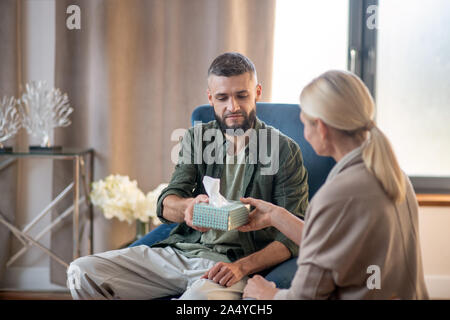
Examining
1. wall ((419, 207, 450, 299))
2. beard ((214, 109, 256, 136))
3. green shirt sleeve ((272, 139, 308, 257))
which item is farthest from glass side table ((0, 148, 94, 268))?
wall ((419, 207, 450, 299))

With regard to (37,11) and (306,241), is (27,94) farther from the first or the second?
(306,241)

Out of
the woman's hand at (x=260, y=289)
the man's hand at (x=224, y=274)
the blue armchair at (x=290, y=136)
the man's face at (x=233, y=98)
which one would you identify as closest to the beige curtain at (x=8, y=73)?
the blue armchair at (x=290, y=136)

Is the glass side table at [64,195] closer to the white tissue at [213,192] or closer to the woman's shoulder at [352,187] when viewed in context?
the white tissue at [213,192]

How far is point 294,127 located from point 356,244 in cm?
91

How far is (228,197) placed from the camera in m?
1.56

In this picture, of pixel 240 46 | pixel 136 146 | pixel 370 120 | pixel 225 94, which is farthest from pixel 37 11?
pixel 370 120

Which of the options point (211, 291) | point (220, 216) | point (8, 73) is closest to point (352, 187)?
point (220, 216)

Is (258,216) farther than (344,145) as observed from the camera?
Yes

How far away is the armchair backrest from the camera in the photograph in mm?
1714

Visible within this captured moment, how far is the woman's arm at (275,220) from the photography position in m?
1.28

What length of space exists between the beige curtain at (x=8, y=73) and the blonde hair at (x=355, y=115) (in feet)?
6.60

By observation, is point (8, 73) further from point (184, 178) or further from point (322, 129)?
point (322, 129)

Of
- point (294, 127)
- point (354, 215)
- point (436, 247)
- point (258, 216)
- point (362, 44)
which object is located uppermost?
point (362, 44)

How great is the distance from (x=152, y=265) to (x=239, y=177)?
0.40 meters
